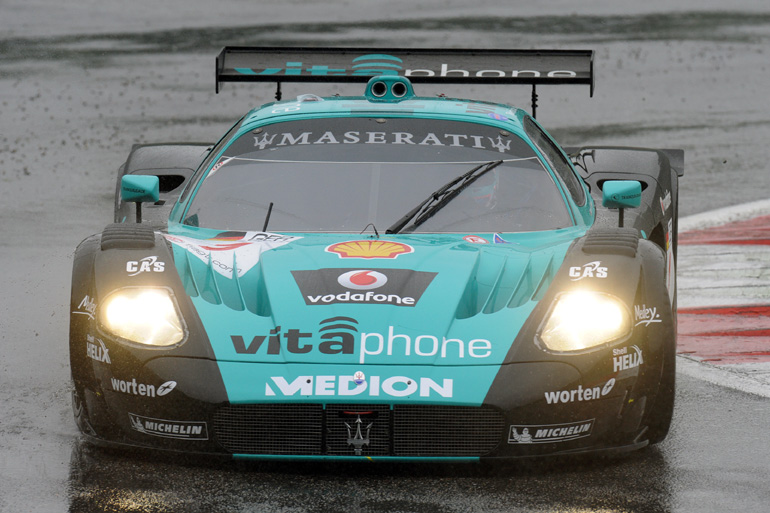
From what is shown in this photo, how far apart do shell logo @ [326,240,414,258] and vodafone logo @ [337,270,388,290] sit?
185mm

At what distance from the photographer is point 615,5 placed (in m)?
24.7

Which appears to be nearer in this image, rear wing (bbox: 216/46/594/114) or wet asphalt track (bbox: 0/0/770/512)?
wet asphalt track (bbox: 0/0/770/512)

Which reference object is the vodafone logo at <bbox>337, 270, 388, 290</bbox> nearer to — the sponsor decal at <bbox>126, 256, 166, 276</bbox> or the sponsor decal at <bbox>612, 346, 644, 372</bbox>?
the sponsor decal at <bbox>126, 256, 166, 276</bbox>

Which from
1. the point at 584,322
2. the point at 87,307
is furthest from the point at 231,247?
the point at 584,322

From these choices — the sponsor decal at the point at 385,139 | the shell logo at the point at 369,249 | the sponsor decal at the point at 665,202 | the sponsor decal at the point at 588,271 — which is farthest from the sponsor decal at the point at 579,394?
the sponsor decal at the point at 665,202

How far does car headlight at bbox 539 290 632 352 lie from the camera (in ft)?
14.7

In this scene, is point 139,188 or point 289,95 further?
point 289,95

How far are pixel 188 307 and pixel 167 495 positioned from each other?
626 millimetres

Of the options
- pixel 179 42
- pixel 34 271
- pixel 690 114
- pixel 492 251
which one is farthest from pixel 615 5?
pixel 492 251

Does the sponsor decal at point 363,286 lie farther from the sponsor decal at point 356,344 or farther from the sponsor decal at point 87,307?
the sponsor decal at point 87,307

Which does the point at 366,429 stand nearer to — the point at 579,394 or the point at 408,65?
the point at 579,394

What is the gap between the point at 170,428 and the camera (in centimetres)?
442

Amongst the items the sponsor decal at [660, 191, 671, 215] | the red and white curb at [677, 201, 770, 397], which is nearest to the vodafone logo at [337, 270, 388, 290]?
the red and white curb at [677, 201, 770, 397]

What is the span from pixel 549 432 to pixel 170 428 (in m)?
1.21
